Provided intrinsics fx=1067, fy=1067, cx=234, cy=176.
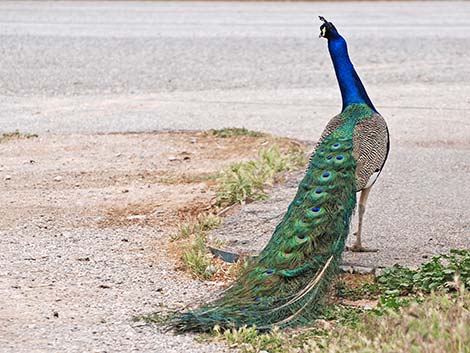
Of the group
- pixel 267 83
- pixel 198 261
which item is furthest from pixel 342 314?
pixel 267 83

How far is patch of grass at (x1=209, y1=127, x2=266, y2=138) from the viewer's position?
10.3 m

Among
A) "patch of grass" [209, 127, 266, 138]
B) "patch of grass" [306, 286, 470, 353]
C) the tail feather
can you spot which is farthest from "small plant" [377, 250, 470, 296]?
"patch of grass" [209, 127, 266, 138]

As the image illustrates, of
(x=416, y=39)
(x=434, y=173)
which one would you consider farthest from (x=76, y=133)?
(x=416, y=39)

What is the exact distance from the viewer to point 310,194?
6.11 m

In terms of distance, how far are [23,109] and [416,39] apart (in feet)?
23.5

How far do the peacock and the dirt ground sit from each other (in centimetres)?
28

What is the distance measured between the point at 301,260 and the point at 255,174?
2.94m

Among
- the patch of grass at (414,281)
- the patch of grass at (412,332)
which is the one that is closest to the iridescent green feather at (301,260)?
the patch of grass at (414,281)

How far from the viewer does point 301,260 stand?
5.79 metres

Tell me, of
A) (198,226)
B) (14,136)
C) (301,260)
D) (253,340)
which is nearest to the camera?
(253,340)

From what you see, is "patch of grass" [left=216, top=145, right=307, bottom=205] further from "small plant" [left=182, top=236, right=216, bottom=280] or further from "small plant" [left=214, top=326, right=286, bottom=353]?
"small plant" [left=214, top=326, right=286, bottom=353]

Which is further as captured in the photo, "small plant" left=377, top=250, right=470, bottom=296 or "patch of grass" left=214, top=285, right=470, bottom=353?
"small plant" left=377, top=250, right=470, bottom=296

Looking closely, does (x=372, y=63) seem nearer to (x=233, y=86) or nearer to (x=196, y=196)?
(x=233, y=86)

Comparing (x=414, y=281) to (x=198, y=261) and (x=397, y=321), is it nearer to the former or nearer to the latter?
(x=198, y=261)
